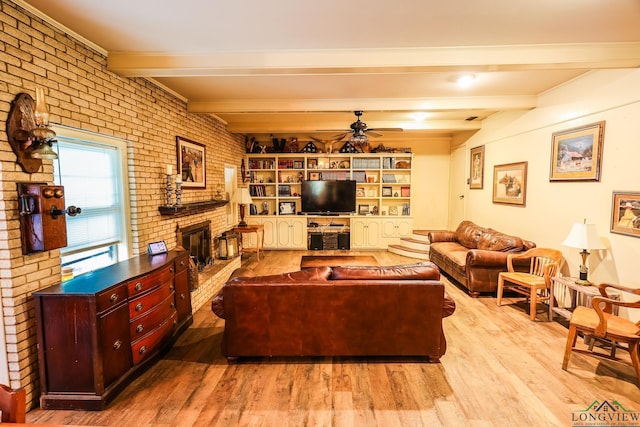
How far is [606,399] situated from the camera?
2.19 m

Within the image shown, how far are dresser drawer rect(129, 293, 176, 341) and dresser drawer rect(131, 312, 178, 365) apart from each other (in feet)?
0.14

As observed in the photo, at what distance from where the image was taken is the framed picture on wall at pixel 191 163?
4140 mm

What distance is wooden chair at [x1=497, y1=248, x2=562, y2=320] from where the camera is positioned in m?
3.55

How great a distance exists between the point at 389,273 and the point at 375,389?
2.89 feet

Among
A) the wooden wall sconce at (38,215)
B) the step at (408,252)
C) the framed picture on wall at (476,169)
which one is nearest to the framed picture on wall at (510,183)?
the framed picture on wall at (476,169)

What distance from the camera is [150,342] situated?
2.55 metres

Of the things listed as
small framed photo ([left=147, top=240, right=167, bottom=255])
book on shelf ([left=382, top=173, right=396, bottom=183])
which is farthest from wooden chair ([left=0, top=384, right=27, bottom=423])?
book on shelf ([left=382, top=173, right=396, bottom=183])

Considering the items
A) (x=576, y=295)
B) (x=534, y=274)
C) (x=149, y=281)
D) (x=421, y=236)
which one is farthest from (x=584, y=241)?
(x=149, y=281)

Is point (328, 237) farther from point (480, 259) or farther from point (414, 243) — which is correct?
point (480, 259)

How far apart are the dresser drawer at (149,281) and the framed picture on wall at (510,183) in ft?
15.6

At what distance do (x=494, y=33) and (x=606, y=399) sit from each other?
9.34 ft

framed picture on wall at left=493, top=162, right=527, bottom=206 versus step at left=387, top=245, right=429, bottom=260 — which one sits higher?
framed picture on wall at left=493, top=162, right=527, bottom=206

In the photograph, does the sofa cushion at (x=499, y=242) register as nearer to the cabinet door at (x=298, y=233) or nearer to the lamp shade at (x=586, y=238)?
the lamp shade at (x=586, y=238)

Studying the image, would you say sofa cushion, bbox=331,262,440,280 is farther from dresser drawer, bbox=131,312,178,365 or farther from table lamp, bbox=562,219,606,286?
table lamp, bbox=562,219,606,286
